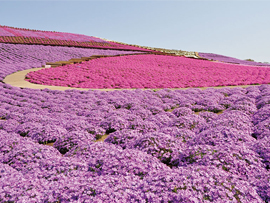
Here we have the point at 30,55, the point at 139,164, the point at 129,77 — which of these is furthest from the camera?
the point at 30,55

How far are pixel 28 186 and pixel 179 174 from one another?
11.7 feet

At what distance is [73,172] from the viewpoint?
5.37 metres

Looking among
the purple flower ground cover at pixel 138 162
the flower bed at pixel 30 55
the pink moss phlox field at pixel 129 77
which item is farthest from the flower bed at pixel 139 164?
the flower bed at pixel 30 55

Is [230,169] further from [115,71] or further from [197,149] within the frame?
[115,71]

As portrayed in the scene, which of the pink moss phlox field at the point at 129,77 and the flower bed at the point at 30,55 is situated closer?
the pink moss phlox field at the point at 129,77

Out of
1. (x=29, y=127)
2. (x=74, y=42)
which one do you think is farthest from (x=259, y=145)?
(x=74, y=42)

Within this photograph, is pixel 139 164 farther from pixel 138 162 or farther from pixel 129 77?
pixel 129 77

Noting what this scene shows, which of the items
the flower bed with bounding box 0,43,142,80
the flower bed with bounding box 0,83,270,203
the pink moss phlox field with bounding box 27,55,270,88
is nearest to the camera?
the flower bed with bounding box 0,83,270,203

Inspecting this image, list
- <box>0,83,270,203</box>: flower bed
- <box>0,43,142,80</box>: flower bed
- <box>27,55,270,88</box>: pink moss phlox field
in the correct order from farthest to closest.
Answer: <box>0,43,142,80</box>: flower bed, <box>27,55,270,88</box>: pink moss phlox field, <box>0,83,270,203</box>: flower bed

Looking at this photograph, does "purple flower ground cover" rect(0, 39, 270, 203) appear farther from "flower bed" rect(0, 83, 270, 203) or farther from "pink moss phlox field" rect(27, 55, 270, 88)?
"pink moss phlox field" rect(27, 55, 270, 88)

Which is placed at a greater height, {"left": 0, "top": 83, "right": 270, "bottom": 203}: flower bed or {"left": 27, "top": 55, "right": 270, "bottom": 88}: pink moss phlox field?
{"left": 0, "top": 83, "right": 270, "bottom": 203}: flower bed

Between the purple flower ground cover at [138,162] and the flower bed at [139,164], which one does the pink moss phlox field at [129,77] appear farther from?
the flower bed at [139,164]

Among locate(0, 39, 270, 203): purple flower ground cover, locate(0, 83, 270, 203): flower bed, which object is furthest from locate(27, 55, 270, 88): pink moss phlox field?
locate(0, 83, 270, 203): flower bed

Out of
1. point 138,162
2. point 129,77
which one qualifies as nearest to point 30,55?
point 129,77
